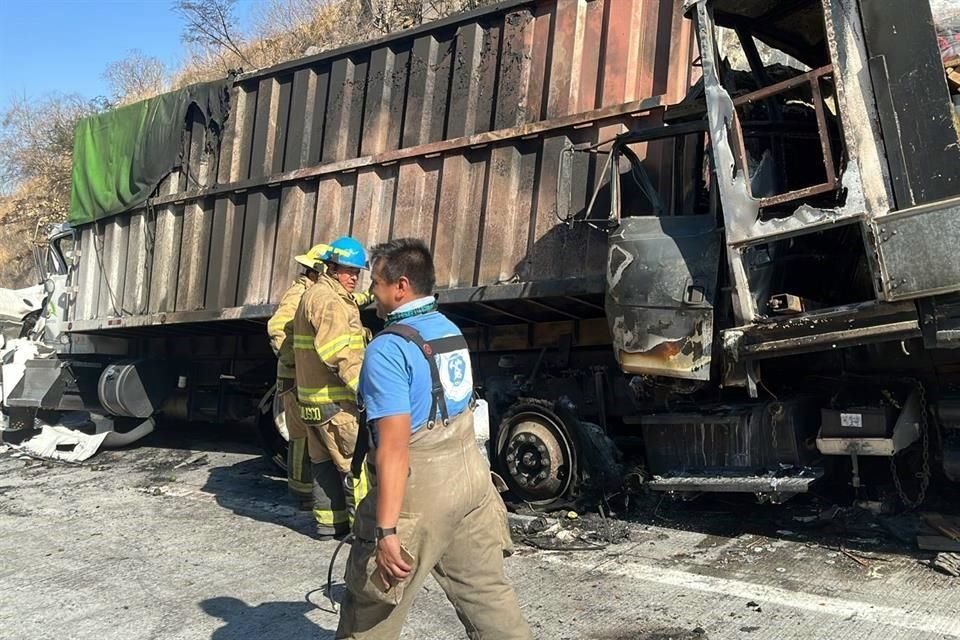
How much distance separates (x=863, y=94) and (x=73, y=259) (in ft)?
26.4

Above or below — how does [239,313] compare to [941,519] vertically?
above

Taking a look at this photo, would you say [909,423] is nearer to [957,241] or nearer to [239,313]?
[957,241]

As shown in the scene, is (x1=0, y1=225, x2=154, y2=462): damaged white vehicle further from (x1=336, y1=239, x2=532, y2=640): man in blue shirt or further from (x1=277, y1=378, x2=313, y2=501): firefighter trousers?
(x1=336, y1=239, x2=532, y2=640): man in blue shirt

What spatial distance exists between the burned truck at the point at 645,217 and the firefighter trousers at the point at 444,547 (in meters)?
2.01

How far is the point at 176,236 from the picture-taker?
25.2 ft

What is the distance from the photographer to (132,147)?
807 centimetres

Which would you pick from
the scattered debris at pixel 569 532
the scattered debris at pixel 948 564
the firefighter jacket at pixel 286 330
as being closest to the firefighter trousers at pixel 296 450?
the firefighter jacket at pixel 286 330

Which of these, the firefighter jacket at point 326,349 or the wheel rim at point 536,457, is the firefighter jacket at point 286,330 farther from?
the wheel rim at point 536,457

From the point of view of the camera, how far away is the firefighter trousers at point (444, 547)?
2387 mm

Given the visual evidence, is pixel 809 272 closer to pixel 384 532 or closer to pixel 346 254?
pixel 346 254

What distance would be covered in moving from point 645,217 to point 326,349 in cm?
196

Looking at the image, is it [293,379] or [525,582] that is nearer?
[525,582]

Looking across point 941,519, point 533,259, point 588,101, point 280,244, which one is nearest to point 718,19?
point 588,101

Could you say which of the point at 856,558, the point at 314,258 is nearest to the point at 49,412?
the point at 314,258
